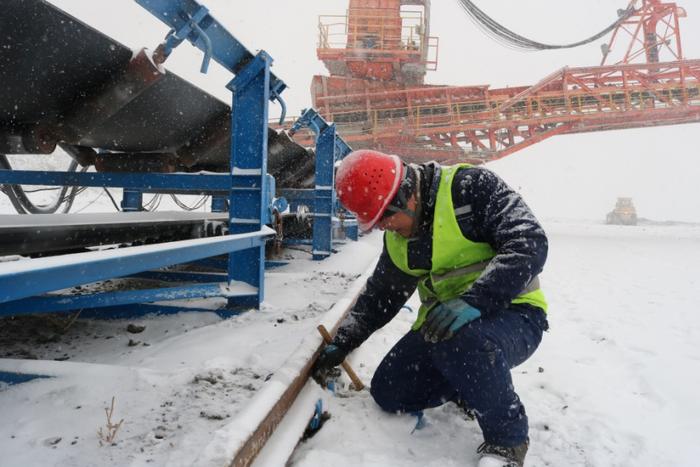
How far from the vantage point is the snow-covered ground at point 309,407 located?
148 centimetres

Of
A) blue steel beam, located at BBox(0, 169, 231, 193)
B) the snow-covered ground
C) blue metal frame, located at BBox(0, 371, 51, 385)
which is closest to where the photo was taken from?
the snow-covered ground

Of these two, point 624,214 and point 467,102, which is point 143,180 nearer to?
point 467,102

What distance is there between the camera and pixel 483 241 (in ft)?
6.43

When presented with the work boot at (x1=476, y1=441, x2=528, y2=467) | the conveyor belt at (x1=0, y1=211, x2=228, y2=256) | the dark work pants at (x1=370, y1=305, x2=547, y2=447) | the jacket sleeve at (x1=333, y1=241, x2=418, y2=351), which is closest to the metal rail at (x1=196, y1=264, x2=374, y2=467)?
the jacket sleeve at (x1=333, y1=241, x2=418, y2=351)

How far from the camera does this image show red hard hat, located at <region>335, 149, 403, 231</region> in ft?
6.22

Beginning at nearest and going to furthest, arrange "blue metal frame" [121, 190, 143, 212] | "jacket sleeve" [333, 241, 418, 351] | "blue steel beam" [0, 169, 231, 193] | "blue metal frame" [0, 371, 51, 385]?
"blue metal frame" [0, 371, 51, 385]
"jacket sleeve" [333, 241, 418, 351]
"blue steel beam" [0, 169, 231, 193]
"blue metal frame" [121, 190, 143, 212]

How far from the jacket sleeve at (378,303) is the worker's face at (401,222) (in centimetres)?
26

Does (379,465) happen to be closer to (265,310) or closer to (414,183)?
(414,183)

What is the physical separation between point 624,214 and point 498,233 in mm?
29877

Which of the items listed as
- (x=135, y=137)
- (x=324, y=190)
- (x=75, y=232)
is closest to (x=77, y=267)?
(x=75, y=232)

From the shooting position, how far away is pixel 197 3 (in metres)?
2.36

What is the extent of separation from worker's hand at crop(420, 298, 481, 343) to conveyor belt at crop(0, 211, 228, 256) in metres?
2.72

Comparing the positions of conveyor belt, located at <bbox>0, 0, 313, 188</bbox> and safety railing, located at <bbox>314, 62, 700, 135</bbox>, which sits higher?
safety railing, located at <bbox>314, 62, 700, 135</bbox>

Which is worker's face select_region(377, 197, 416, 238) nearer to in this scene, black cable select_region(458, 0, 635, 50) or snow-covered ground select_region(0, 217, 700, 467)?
snow-covered ground select_region(0, 217, 700, 467)
